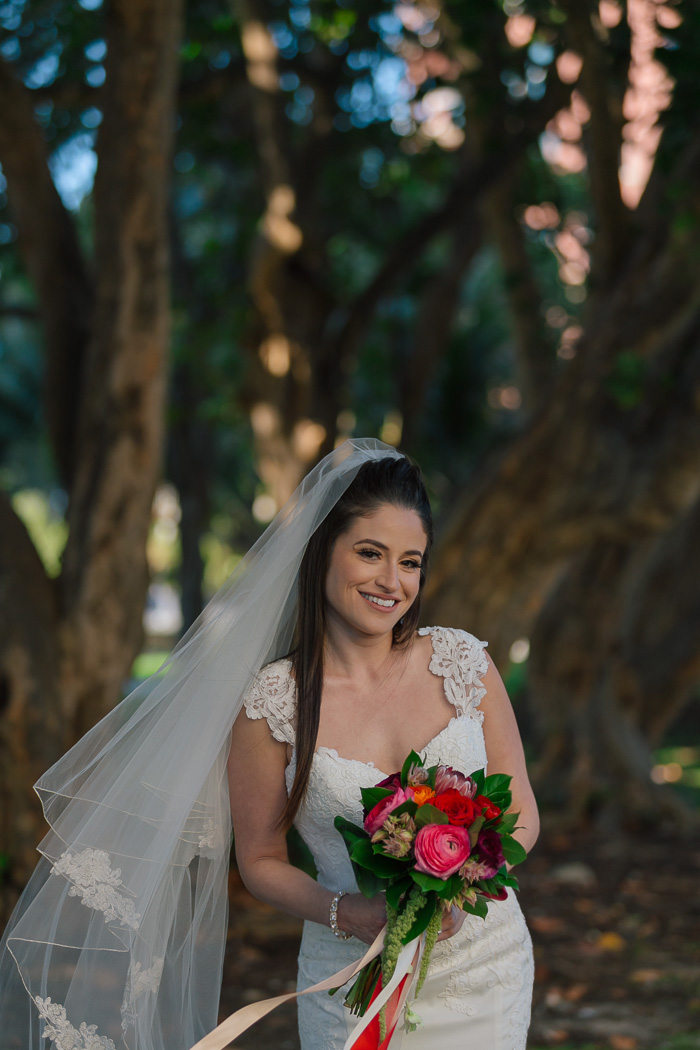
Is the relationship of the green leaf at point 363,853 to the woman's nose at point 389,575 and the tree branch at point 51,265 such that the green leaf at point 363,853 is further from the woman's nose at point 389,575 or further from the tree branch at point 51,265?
the tree branch at point 51,265

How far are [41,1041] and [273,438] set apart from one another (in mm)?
6244

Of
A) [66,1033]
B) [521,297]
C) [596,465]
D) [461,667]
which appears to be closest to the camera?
[66,1033]

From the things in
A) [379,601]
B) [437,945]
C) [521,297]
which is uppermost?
[521,297]

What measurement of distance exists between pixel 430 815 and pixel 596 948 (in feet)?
15.4

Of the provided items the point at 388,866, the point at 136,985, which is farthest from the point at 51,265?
the point at 388,866

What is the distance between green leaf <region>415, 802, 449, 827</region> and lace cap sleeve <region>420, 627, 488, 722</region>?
1.76ft

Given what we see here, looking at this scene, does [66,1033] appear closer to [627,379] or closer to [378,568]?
[378,568]

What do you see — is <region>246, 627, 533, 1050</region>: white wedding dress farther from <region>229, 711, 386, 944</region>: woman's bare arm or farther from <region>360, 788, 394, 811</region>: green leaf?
<region>360, 788, 394, 811</region>: green leaf

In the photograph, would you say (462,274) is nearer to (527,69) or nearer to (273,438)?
(527,69)

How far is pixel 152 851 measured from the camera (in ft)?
8.89

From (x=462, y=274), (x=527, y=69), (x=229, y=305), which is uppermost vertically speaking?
(x=527, y=69)

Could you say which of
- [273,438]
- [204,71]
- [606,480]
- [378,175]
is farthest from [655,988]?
[378,175]

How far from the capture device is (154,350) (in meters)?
5.56

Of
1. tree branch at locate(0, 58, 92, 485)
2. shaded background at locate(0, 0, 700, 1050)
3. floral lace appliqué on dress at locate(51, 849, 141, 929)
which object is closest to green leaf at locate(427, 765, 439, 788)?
floral lace appliqué on dress at locate(51, 849, 141, 929)
